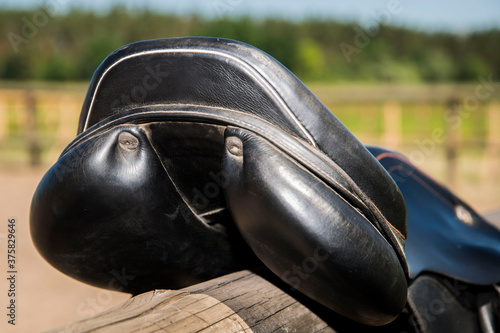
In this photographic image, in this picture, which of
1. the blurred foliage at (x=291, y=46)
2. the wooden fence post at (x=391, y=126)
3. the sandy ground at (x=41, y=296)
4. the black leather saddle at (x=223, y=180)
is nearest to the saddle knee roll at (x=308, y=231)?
the black leather saddle at (x=223, y=180)

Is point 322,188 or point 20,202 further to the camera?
point 20,202

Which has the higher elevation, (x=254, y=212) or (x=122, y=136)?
(x=122, y=136)

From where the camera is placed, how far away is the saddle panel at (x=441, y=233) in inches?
31.7

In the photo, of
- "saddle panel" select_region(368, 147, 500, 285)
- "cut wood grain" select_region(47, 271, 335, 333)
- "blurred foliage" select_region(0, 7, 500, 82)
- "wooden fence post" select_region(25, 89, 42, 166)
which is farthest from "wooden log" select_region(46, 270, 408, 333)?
"blurred foliage" select_region(0, 7, 500, 82)

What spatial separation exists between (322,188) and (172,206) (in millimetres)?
248

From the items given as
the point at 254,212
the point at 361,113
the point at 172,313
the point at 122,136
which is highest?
the point at 122,136

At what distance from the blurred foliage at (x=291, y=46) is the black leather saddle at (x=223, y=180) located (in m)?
12.0

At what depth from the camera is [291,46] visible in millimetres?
14836

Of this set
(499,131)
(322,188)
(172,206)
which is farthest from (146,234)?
(499,131)

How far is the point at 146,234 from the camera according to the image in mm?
717

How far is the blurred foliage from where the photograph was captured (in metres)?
16.3

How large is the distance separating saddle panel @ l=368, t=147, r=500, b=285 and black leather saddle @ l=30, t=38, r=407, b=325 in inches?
6.0

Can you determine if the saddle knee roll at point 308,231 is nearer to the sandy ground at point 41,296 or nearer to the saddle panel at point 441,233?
the saddle panel at point 441,233

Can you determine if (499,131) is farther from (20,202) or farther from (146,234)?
(146,234)
